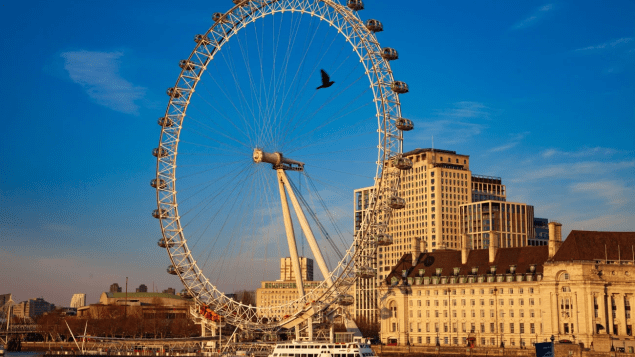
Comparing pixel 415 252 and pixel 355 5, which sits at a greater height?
pixel 355 5

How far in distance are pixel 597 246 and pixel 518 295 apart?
12.7 m

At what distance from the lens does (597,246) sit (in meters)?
101

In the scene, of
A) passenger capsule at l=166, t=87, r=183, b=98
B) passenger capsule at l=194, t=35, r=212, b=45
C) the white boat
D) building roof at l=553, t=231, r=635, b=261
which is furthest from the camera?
building roof at l=553, t=231, r=635, b=261

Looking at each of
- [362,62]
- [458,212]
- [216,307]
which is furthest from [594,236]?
[458,212]

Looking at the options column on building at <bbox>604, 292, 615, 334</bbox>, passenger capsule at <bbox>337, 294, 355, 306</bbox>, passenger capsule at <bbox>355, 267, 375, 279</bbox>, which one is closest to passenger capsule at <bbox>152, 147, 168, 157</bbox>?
passenger capsule at <bbox>337, 294, 355, 306</bbox>

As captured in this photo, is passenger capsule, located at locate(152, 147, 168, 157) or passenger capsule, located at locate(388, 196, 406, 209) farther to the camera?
passenger capsule, located at locate(152, 147, 168, 157)

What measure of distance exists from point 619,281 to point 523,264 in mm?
13441

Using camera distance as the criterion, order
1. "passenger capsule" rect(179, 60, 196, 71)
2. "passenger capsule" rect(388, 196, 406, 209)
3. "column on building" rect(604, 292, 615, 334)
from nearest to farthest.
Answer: "passenger capsule" rect(388, 196, 406, 209) < "passenger capsule" rect(179, 60, 196, 71) < "column on building" rect(604, 292, 615, 334)

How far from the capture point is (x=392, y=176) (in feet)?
277

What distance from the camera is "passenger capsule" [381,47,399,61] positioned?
271ft

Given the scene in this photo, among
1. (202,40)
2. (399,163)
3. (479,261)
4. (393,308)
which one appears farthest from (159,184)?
(479,261)

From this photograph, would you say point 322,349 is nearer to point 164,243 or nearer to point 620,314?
point 164,243

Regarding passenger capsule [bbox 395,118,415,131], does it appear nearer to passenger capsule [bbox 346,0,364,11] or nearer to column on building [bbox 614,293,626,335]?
passenger capsule [bbox 346,0,364,11]

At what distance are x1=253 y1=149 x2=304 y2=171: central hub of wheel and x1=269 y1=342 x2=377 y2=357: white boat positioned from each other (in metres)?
20.3
